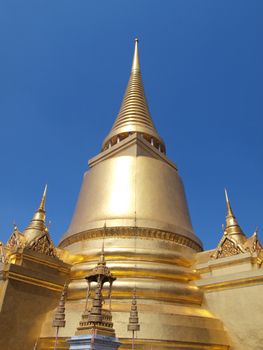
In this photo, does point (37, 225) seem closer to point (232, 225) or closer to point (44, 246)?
point (44, 246)

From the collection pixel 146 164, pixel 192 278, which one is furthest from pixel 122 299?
pixel 146 164

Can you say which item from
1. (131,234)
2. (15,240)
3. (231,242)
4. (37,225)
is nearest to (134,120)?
(131,234)

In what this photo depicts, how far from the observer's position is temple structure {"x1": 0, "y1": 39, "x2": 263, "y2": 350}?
7184mm

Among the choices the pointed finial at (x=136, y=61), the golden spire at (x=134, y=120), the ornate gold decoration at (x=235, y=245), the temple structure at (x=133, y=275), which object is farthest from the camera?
the pointed finial at (x=136, y=61)

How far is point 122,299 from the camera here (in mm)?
8305

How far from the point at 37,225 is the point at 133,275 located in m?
3.51

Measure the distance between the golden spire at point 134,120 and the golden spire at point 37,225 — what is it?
4596mm

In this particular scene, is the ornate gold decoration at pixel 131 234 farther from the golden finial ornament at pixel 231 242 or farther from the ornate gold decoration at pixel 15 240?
the ornate gold decoration at pixel 15 240

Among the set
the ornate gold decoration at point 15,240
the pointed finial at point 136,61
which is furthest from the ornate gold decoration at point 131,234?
the pointed finial at point 136,61

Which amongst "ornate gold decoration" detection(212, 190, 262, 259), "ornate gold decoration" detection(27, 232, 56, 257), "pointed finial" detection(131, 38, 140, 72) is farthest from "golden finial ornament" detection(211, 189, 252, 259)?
"pointed finial" detection(131, 38, 140, 72)

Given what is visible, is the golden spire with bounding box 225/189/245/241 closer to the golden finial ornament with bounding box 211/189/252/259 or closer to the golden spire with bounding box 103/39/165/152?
the golden finial ornament with bounding box 211/189/252/259

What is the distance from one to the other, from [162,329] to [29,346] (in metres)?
3.02

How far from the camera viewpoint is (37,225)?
411 inches

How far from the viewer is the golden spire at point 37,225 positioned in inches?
390
